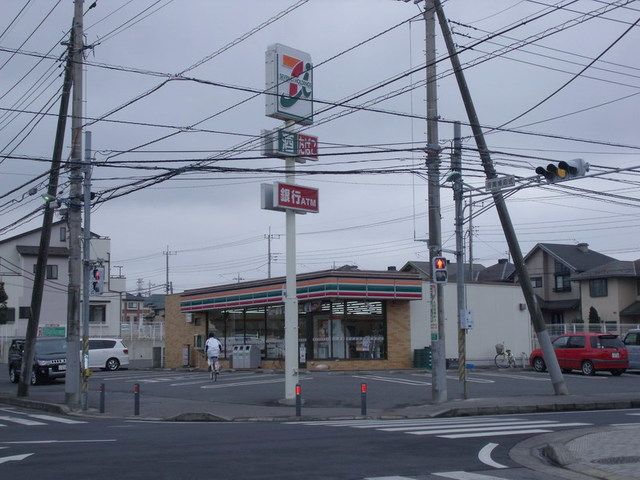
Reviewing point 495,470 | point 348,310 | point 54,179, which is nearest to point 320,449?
point 495,470

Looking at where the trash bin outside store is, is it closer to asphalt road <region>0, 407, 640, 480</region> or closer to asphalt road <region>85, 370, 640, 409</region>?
asphalt road <region>85, 370, 640, 409</region>

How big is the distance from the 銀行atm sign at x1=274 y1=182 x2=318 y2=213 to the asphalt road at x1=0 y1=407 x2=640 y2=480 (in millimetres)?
6780

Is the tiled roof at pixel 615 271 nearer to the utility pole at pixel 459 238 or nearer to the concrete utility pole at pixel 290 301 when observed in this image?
the utility pole at pixel 459 238

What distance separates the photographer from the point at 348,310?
121 feet

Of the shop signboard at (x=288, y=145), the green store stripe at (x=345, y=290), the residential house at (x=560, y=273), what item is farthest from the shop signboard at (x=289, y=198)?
the residential house at (x=560, y=273)

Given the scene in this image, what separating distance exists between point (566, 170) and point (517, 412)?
23.5ft

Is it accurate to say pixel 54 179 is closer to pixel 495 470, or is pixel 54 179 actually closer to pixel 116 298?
pixel 495 470

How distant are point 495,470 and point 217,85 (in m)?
11.2

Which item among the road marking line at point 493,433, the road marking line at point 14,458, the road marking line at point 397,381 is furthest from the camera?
the road marking line at point 397,381

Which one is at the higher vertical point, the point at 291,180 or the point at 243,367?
the point at 291,180

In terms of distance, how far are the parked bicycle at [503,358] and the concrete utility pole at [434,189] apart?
17754 mm

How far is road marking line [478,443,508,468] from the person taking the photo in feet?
39.8

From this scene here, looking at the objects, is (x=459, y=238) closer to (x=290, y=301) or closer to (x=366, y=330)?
(x=290, y=301)

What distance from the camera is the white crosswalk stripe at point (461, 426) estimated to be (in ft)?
53.3
